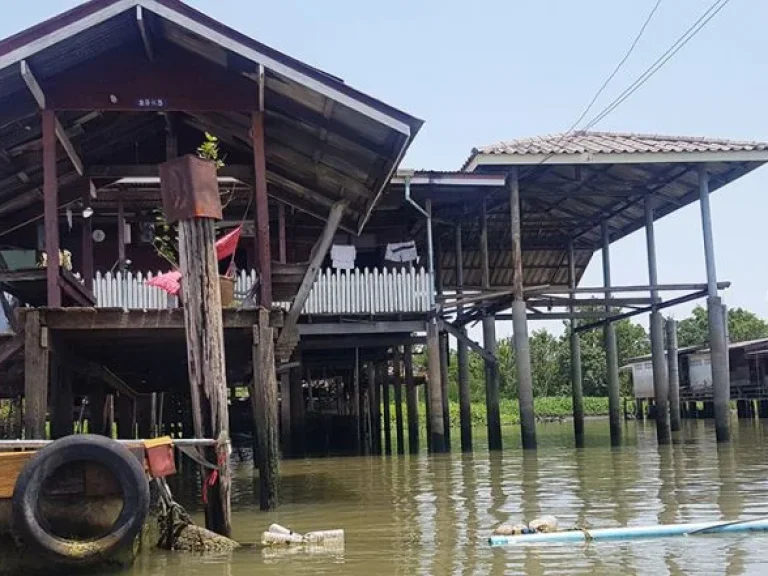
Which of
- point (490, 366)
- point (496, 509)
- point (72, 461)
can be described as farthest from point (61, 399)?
point (490, 366)

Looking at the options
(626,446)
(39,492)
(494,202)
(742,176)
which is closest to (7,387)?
(39,492)

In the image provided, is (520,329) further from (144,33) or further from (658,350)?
(144,33)

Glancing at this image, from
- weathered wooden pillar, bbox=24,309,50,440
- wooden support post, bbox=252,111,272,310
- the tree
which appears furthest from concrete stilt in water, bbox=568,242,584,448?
the tree

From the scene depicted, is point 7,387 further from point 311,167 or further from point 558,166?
point 558,166

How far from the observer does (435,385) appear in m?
16.8

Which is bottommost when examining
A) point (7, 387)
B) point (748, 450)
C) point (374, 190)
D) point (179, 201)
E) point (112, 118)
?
point (748, 450)

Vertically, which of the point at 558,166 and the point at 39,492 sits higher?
the point at 558,166

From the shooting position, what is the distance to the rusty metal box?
8.23 m

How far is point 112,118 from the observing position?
11.7 metres

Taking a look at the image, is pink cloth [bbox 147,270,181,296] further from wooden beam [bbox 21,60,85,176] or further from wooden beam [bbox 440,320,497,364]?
wooden beam [bbox 440,320,497,364]

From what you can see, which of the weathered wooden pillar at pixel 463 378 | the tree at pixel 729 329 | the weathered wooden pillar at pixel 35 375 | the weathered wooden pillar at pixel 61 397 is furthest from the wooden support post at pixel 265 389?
the tree at pixel 729 329

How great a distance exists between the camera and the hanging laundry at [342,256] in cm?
1867

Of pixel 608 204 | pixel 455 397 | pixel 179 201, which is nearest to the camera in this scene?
pixel 179 201

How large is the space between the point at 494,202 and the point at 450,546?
12922 mm
